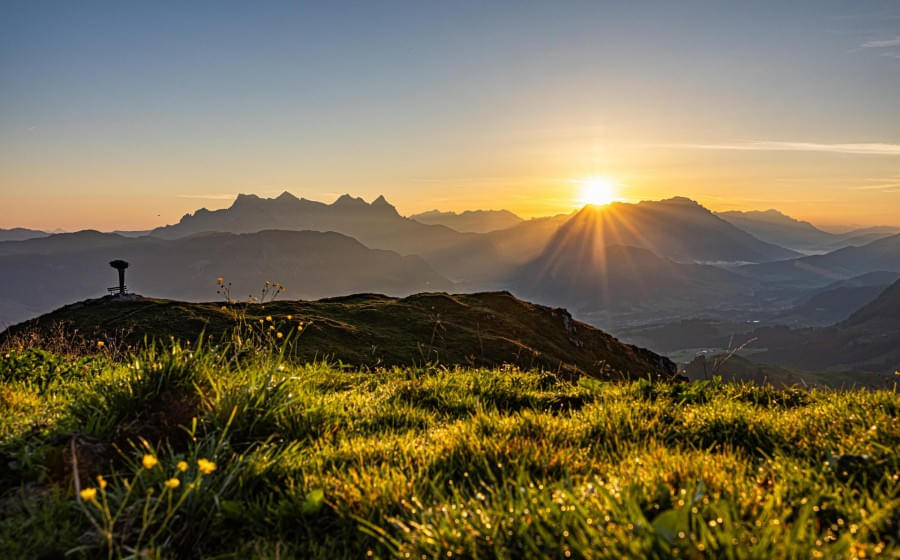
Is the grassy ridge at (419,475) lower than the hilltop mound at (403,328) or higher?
higher

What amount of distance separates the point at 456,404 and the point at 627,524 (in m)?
4.71

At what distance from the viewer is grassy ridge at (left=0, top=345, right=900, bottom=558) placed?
10.2ft

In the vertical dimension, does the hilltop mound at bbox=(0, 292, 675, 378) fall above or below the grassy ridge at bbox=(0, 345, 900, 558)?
below

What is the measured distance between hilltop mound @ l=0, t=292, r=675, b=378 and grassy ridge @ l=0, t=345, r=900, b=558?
32.6 ft

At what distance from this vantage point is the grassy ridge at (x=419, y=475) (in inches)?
122

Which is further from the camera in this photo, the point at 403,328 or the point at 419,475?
the point at 403,328

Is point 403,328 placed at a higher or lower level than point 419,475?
lower

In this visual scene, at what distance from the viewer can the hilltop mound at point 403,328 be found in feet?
89.5

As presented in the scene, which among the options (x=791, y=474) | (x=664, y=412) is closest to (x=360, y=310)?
(x=664, y=412)

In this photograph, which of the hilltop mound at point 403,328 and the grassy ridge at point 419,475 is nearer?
the grassy ridge at point 419,475

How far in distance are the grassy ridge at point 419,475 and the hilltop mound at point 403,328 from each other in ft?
32.6

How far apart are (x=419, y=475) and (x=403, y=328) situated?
3287cm

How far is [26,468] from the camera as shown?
15.5ft

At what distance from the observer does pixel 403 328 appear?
3700 cm
